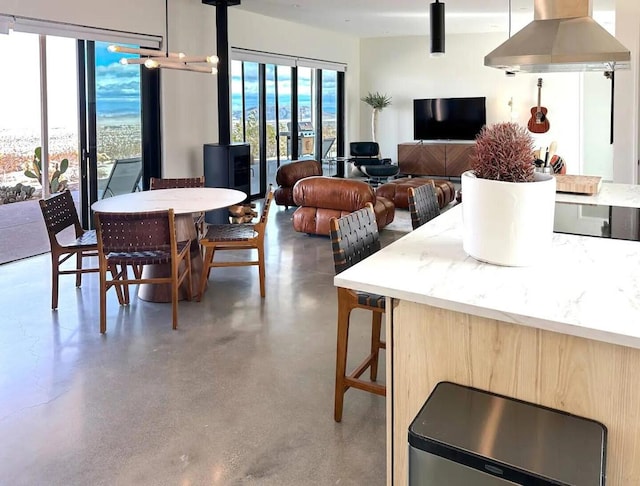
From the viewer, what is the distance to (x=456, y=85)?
37.1 ft

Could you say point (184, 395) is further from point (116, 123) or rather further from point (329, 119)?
point (329, 119)

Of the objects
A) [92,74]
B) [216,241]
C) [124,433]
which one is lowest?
[124,433]


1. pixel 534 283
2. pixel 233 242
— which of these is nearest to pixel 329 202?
pixel 233 242

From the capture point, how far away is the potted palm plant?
1.87 m

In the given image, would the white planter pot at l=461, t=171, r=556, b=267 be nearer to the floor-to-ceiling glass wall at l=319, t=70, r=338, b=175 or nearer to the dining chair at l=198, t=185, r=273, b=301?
the dining chair at l=198, t=185, r=273, b=301

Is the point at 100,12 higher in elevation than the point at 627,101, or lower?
higher

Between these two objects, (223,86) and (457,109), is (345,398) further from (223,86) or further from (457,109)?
(457,109)

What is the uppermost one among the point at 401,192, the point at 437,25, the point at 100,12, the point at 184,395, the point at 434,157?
the point at 100,12

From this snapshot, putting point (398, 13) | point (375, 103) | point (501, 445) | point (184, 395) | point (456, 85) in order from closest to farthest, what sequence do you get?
point (501, 445), point (184, 395), point (398, 13), point (456, 85), point (375, 103)

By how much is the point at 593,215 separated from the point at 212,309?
2.70 metres

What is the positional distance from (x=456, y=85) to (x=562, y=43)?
937 cm

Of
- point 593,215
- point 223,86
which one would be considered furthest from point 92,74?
point 593,215

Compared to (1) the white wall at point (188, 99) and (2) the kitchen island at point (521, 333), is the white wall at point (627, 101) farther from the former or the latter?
(1) the white wall at point (188, 99)

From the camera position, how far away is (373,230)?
283cm
